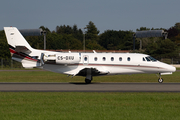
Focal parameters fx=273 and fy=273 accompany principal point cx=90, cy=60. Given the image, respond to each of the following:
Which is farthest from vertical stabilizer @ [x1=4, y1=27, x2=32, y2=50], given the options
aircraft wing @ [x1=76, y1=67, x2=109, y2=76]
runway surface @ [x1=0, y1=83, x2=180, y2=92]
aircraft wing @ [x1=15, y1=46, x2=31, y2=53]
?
aircraft wing @ [x1=76, y1=67, x2=109, y2=76]

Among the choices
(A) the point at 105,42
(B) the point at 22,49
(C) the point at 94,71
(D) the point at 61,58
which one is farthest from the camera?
(A) the point at 105,42

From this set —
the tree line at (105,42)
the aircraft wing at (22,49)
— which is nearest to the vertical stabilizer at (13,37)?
the aircraft wing at (22,49)

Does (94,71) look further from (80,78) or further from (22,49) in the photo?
(80,78)

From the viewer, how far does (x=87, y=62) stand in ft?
80.0

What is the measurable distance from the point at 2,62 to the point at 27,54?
103 feet

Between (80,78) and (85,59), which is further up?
(85,59)

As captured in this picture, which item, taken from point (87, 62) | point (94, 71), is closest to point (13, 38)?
point (87, 62)
